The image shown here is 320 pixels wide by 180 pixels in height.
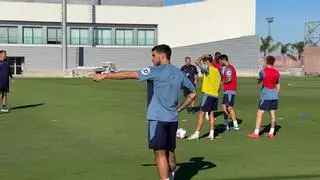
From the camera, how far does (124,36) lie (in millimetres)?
90375

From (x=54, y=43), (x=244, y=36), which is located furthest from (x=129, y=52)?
(x=244, y=36)

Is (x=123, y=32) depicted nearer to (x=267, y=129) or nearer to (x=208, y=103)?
(x=267, y=129)

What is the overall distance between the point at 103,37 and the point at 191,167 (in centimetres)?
8137

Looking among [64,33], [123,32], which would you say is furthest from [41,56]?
[123,32]

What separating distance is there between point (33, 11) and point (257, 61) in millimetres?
34638

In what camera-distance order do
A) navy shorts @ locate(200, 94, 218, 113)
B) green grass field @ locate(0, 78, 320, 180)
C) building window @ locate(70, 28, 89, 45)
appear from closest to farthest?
green grass field @ locate(0, 78, 320, 180) → navy shorts @ locate(200, 94, 218, 113) → building window @ locate(70, 28, 89, 45)

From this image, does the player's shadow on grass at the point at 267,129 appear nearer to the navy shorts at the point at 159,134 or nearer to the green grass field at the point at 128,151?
the green grass field at the point at 128,151

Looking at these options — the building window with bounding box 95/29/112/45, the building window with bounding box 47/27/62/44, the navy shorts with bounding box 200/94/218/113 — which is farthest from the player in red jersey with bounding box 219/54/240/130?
the building window with bounding box 95/29/112/45

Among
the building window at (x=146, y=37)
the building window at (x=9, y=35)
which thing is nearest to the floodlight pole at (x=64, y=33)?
the building window at (x=9, y=35)

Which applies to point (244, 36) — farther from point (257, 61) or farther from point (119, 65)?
point (119, 65)

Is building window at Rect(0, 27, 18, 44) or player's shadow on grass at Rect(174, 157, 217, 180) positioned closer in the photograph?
player's shadow on grass at Rect(174, 157, 217, 180)

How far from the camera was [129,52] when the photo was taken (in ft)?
294

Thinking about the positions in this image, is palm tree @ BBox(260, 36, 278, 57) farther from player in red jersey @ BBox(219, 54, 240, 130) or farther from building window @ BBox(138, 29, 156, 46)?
player in red jersey @ BBox(219, 54, 240, 130)

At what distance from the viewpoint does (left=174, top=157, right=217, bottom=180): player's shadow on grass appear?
27.9 feet
